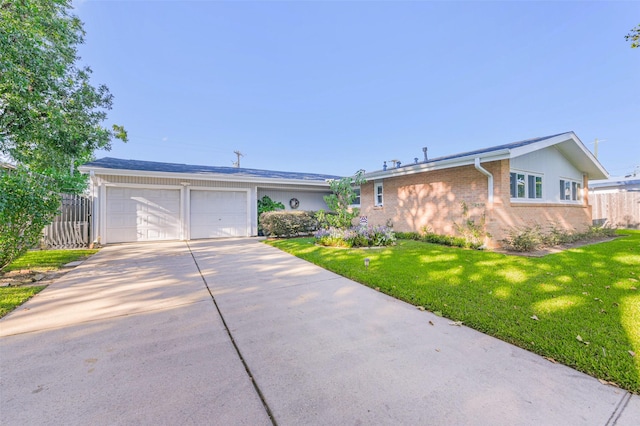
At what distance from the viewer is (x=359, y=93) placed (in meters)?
16.8

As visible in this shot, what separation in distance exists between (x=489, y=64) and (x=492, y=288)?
47.7ft

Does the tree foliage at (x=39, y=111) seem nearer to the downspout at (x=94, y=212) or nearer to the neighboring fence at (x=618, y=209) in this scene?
the downspout at (x=94, y=212)

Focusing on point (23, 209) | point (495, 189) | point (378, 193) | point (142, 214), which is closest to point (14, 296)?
point (23, 209)

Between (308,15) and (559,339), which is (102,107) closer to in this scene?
(308,15)

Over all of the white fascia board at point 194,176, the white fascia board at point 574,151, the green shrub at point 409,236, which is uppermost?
the white fascia board at point 574,151

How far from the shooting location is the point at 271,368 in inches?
81.0

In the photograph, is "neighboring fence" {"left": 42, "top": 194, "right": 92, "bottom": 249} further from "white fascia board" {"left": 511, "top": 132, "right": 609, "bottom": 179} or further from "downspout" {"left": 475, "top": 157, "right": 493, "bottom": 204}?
"white fascia board" {"left": 511, "top": 132, "right": 609, "bottom": 179}

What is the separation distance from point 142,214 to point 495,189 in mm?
12472

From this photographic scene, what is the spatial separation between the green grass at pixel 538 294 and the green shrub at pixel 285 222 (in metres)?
4.28

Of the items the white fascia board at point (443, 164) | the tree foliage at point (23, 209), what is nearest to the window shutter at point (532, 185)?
the white fascia board at point (443, 164)

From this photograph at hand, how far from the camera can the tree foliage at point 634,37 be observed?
5.17m

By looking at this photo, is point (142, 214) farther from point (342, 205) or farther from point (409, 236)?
point (409, 236)

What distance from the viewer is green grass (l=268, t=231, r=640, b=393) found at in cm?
228

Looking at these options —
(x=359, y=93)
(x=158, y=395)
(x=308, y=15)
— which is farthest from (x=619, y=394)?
(x=359, y=93)
